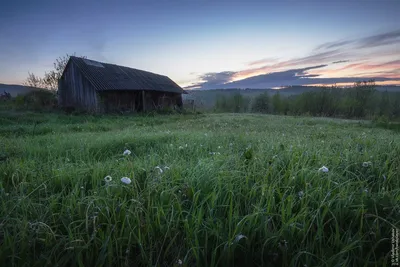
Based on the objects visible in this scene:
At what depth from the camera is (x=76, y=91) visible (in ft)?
71.6

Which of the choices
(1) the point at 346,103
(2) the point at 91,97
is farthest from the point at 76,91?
(1) the point at 346,103

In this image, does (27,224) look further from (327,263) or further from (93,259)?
(327,263)

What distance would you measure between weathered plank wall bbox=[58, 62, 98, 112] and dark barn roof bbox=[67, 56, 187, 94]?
723 mm

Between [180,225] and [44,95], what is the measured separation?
31955mm

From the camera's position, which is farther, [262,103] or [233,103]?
[233,103]

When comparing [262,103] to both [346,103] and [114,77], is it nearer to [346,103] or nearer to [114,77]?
[346,103]

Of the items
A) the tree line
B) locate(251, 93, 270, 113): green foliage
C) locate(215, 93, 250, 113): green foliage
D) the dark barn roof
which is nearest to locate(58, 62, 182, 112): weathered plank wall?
the dark barn roof

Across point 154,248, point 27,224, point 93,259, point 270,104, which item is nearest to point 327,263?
point 154,248

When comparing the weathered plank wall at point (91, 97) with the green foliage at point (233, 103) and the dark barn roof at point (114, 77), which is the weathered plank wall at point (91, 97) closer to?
the dark barn roof at point (114, 77)

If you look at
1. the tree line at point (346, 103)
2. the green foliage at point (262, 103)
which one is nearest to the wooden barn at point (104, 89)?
the tree line at point (346, 103)

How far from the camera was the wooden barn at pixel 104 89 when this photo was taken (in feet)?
68.1

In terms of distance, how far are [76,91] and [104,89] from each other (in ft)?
13.9

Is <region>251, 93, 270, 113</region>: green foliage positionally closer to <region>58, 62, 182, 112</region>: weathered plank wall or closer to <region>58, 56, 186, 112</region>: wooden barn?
<region>58, 56, 186, 112</region>: wooden barn

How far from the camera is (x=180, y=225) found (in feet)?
4.81
